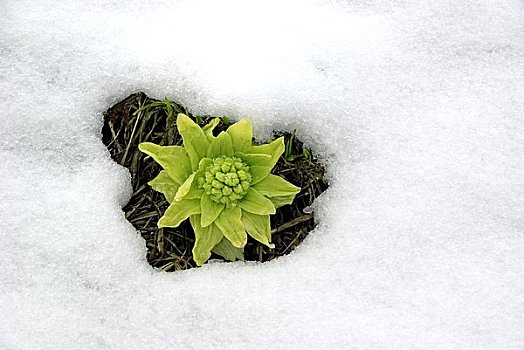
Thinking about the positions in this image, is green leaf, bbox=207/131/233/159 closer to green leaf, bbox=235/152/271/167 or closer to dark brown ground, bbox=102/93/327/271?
green leaf, bbox=235/152/271/167

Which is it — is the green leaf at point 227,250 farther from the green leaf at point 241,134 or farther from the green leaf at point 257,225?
the green leaf at point 241,134

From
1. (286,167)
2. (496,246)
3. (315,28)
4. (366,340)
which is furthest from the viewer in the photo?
(315,28)

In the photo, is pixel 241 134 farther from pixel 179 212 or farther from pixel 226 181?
pixel 179 212

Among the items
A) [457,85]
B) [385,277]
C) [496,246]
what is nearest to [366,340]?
[385,277]

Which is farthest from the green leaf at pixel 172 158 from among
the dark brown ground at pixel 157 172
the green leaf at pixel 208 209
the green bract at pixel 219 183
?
the dark brown ground at pixel 157 172

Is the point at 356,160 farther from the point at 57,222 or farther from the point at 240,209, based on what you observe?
the point at 57,222

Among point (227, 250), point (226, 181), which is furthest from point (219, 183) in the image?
point (227, 250)
